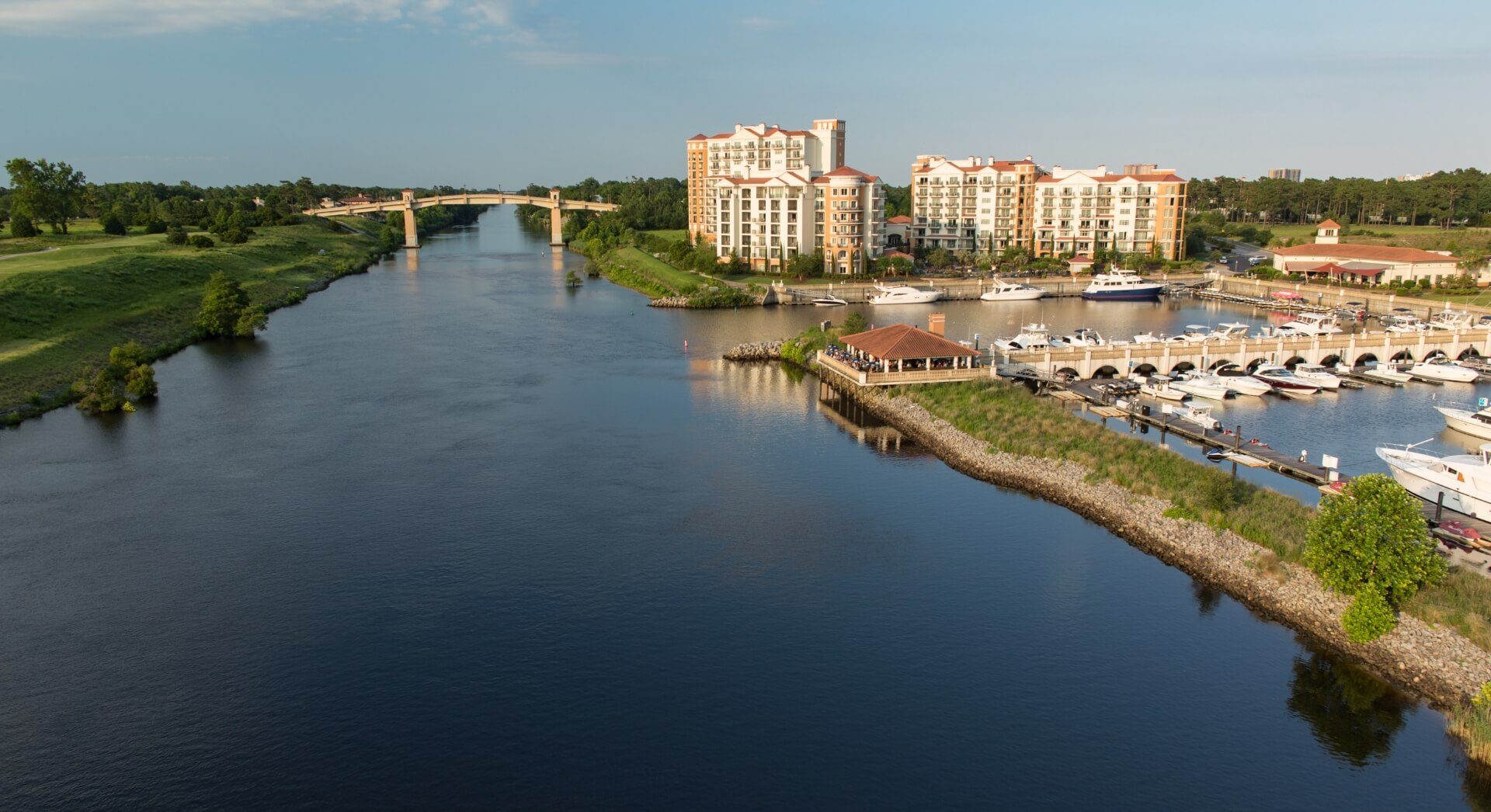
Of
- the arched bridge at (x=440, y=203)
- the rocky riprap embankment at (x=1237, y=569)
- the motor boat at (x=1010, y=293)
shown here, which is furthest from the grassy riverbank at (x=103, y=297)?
the motor boat at (x=1010, y=293)

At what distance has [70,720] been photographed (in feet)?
54.6

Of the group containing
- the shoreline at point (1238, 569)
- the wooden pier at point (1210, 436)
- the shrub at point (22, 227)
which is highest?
the shrub at point (22, 227)

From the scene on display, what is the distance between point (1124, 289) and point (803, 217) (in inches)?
997

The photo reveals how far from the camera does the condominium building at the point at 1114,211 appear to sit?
84.0 metres

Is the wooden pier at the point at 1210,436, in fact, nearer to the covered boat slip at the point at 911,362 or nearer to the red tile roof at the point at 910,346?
the covered boat slip at the point at 911,362

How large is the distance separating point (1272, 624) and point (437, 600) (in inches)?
693

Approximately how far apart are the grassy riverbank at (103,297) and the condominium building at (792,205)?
34.6 meters

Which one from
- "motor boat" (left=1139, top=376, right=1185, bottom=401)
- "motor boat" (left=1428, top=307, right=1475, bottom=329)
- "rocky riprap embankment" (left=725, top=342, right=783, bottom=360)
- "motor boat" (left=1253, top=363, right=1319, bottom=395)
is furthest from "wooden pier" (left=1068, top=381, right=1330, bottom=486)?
"motor boat" (left=1428, top=307, right=1475, bottom=329)

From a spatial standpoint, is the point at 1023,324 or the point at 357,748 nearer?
the point at 357,748

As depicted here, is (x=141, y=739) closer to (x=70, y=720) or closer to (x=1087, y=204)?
(x=70, y=720)

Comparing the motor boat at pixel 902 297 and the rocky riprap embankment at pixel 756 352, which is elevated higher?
the motor boat at pixel 902 297

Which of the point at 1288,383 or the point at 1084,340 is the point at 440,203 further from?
the point at 1288,383

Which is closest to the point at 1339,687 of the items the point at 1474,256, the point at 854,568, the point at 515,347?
the point at 854,568

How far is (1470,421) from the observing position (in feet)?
112
